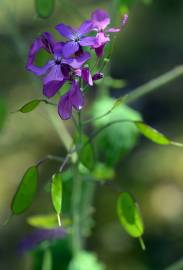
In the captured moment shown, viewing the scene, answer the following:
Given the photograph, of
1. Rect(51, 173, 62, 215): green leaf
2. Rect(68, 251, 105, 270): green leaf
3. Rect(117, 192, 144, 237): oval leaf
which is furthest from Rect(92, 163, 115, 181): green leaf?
Rect(51, 173, 62, 215): green leaf

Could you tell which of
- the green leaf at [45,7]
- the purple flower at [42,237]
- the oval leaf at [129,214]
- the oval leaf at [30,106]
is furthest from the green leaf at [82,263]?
the oval leaf at [30,106]

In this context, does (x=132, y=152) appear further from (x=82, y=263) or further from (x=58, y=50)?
(x=58, y=50)

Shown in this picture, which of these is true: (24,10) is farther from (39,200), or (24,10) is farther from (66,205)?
(66,205)

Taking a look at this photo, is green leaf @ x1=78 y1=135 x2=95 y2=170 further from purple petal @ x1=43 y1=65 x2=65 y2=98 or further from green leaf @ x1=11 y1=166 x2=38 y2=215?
purple petal @ x1=43 y1=65 x2=65 y2=98

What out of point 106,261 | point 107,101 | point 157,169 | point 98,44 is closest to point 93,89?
point 157,169

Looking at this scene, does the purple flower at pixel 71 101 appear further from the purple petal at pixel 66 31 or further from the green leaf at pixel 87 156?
the green leaf at pixel 87 156
